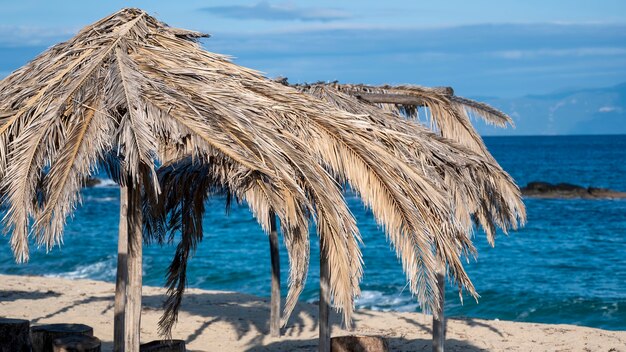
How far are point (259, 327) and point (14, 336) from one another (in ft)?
17.6

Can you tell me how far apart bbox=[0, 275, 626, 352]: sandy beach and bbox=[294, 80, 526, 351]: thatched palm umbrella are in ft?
8.08

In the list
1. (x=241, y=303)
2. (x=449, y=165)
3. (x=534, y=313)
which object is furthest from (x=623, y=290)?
(x=449, y=165)

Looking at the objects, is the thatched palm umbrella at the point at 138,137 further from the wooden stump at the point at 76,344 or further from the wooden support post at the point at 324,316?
the wooden support post at the point at 324,316

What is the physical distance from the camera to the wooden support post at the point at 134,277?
6254 mm

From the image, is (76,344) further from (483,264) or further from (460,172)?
(483,264)

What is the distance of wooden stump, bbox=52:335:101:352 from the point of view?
6.47 m

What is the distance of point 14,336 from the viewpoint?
265 inches

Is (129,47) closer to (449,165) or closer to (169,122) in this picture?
(169,122)

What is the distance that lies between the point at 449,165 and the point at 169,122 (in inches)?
110

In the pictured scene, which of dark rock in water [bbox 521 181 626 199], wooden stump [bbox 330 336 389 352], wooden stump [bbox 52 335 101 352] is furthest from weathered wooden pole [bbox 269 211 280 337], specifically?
dark rock in water [bbox 521 181 626 199]

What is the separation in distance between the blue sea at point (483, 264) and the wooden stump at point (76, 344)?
5660 mm

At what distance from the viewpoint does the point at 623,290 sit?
18.0m

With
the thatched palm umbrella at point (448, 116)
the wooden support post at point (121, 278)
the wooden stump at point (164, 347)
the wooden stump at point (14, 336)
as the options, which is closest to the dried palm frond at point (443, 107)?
the thatched palm umbrella at point (448, 116)

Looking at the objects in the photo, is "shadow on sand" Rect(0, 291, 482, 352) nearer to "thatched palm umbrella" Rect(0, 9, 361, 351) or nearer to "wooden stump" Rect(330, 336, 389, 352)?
"wooden stump" Rect(330, 336, 389, 352)
